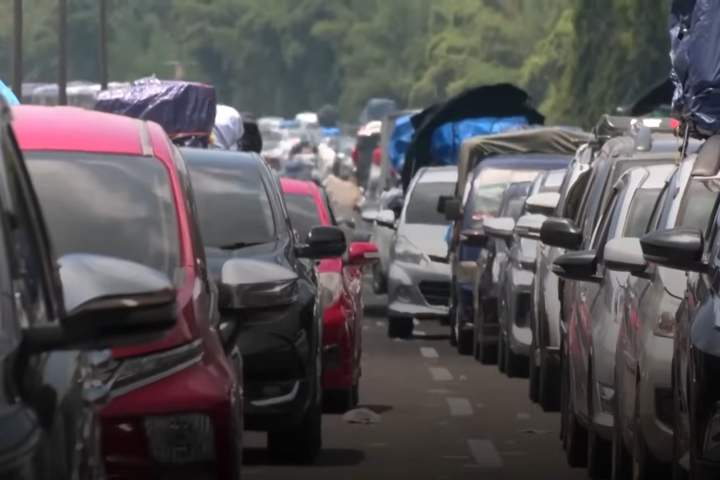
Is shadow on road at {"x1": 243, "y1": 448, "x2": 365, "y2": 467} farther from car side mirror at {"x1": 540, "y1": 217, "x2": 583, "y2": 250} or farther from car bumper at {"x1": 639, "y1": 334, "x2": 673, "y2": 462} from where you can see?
car bumper at {"x1": 639, "y1": 334, "x2": 673, "y2": 462}

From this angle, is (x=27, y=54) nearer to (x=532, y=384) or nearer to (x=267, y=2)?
(x=267, y=2)

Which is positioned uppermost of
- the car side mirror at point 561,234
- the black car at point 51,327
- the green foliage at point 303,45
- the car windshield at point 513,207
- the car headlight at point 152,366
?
the black car at point 51,327

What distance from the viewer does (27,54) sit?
112 meters

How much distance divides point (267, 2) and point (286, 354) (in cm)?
11888

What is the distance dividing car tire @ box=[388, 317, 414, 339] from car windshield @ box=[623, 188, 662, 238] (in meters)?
12.1

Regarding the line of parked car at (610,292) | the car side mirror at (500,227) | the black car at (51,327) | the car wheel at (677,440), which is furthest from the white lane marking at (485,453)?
the black car at (51,327)

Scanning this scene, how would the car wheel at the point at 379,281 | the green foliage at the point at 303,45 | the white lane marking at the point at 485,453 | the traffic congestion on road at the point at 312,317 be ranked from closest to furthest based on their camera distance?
the traffic congestion on road at the point at 312,317 < the white lane marking at the point at 485,453 < the car wheel at the point at 379,281 < the green foliage at the point at 303,45

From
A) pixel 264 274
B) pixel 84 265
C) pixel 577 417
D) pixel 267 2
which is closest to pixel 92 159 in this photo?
pixel 264 274

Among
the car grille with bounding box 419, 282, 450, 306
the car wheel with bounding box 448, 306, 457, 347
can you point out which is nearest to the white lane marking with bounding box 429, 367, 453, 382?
the car wheel with bounding box 448, 306, 457, 347

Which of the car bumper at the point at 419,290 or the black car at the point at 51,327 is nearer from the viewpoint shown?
the black car at the point at 51,327

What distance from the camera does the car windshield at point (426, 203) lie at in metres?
26.9

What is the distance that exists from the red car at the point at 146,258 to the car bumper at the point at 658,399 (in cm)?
173

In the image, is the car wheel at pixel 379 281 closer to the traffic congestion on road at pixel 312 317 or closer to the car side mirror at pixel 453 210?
the traffic congestion on road at pixel 312 317

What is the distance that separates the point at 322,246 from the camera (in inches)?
487
